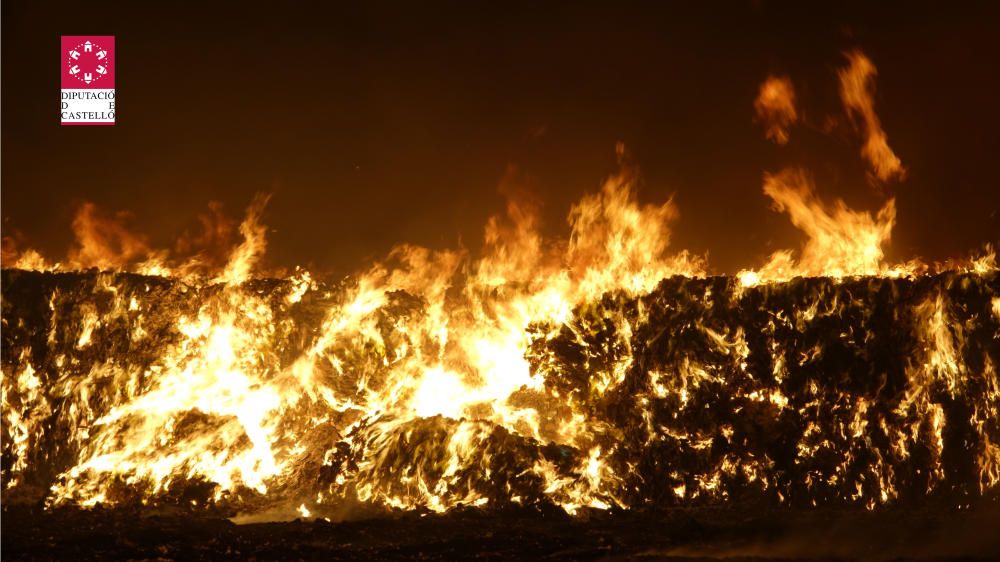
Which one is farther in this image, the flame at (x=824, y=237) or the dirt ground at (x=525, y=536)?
the flame at (x=824, y=237)

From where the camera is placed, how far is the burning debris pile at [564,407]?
528 inches

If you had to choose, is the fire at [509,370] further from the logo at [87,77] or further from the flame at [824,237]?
the logo at [87,77]

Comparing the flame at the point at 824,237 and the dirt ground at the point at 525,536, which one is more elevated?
the flame at the point at 824,237

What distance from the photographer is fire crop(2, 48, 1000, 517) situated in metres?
13.5

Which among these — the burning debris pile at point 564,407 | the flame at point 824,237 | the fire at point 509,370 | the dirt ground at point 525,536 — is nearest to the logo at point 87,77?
the fire at point 509,370

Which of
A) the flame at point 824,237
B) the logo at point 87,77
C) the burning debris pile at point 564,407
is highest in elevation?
the logo at point 87,77

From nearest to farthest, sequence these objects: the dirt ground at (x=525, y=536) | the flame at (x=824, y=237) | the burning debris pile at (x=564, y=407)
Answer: the dirt ground at (x=525, y=536)
the burning debris pile at (x=564, y=407)
the flame at (x=824, y=237)

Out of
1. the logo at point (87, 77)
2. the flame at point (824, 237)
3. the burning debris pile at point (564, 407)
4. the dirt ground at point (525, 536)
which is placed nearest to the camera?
the dirt ground at point (525, 536)

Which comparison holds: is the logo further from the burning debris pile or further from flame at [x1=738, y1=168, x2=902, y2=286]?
flame at [x1=738, y1=168, x2=902, y2=286]

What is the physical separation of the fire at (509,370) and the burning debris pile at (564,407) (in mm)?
42

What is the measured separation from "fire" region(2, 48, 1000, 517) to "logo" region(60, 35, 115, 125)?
8.22 feet

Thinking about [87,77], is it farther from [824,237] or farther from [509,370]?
[824,237]

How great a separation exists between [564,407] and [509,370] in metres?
1.61

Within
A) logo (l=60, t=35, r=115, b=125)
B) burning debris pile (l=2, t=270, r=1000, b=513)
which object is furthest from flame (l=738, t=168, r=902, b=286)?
logo (l=60, t=35, r=115, b=125)
